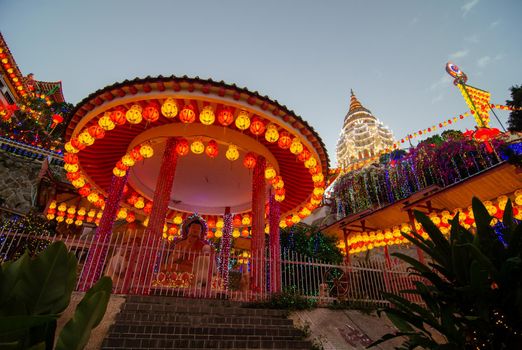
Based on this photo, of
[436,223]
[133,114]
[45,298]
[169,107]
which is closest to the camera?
[45,298]

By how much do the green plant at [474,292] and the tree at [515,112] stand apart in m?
27.8

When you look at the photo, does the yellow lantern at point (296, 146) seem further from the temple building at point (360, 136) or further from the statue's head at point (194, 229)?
the temple building at point (360, 136)

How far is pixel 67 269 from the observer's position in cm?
199

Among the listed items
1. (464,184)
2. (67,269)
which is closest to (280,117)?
(67,269)

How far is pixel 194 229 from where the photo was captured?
368 inches

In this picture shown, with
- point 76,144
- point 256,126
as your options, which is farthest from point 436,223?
point 76,144

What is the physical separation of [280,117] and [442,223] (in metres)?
11.1

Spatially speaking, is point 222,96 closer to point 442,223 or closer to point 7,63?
point 442,223

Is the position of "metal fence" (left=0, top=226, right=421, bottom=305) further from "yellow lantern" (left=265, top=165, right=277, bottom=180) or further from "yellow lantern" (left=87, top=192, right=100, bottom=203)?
"yellow lantern" (left=87, top=192, right=100, bottom=203)

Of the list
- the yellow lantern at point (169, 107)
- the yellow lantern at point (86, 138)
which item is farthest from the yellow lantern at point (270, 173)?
the yellow lantern at point (86, 138)

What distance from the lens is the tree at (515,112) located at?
78.2 ft

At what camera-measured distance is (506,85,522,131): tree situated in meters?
23.8

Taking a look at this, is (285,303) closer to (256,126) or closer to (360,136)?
(256,126)

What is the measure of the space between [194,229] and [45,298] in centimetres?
761
